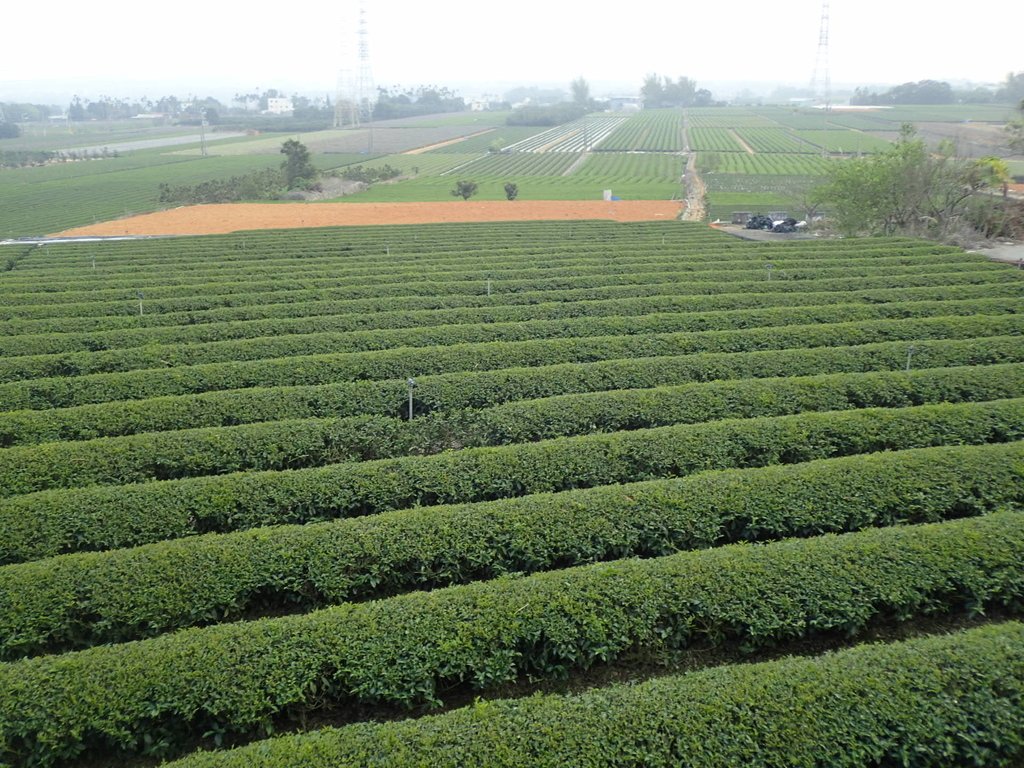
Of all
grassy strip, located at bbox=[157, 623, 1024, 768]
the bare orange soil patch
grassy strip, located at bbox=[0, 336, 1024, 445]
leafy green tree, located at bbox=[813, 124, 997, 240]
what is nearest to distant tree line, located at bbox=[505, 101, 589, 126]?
the bare orange soil patch

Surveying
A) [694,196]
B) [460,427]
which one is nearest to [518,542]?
[460,427]

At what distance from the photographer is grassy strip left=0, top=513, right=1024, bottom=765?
7984 millimetres

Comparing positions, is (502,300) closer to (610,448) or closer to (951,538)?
(610,448)

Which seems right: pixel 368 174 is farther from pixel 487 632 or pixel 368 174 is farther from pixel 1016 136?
pixel 487 632

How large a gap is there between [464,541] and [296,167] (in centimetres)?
6684

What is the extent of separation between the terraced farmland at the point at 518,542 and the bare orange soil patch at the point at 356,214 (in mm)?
34327

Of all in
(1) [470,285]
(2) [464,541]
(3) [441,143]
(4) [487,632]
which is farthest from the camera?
(3) [441,143]

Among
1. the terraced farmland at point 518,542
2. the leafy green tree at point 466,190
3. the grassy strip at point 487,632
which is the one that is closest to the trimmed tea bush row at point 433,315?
the terraced farmland at point 518,542

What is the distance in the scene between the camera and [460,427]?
1528cm

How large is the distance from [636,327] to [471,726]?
49.9 ft

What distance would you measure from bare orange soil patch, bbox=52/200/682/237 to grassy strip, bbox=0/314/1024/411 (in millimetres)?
34881

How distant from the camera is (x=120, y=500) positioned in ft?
Result: 38.4

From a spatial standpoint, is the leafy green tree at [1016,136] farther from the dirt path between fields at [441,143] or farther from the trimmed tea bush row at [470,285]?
the dirt path between fields at [441,143]

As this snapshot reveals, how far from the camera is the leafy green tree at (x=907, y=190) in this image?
3844 cm
